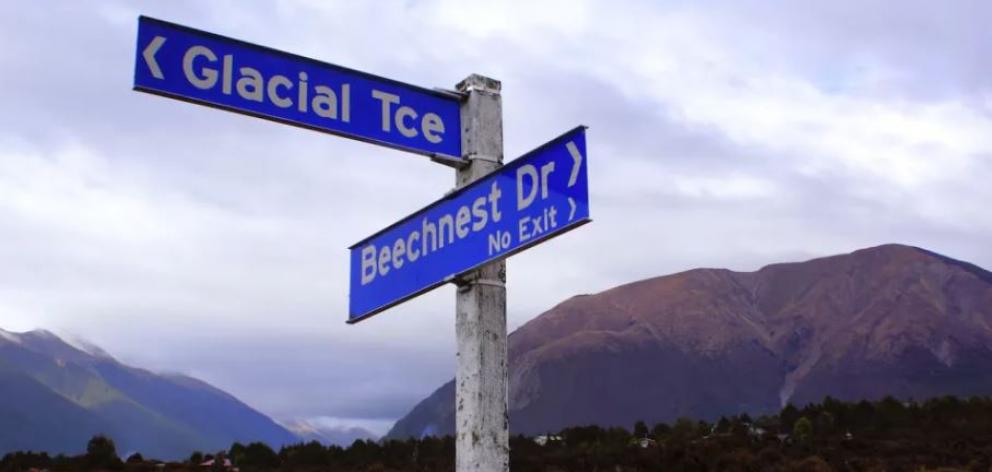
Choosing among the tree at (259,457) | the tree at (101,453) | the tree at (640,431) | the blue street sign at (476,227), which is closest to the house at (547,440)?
the tree at (640,431)

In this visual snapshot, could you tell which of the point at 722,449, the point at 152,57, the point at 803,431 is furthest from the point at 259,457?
the point at 152,57

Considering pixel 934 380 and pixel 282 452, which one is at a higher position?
pixel 934 380

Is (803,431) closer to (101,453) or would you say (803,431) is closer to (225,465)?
(225,465)

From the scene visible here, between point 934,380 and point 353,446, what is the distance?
150215mm

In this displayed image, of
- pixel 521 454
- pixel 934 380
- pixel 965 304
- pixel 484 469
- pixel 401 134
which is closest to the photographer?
pixel 484 469

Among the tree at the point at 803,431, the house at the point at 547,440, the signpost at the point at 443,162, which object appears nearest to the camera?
the signpost at the point at 443,162

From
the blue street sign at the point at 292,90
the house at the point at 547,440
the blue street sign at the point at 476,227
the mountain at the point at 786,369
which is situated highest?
the mountain at the point at 786,369

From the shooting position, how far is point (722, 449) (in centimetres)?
2878

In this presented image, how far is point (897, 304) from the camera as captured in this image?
19462cm

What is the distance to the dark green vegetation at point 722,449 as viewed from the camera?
2656cm

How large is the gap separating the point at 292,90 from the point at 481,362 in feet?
5.02

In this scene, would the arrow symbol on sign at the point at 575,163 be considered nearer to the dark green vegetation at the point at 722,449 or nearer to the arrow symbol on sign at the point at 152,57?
the arrow symbol on sign at the point at 152,57

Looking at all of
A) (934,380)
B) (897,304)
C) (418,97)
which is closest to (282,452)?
(418,97)

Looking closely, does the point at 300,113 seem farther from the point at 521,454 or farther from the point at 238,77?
the point at 521,454
